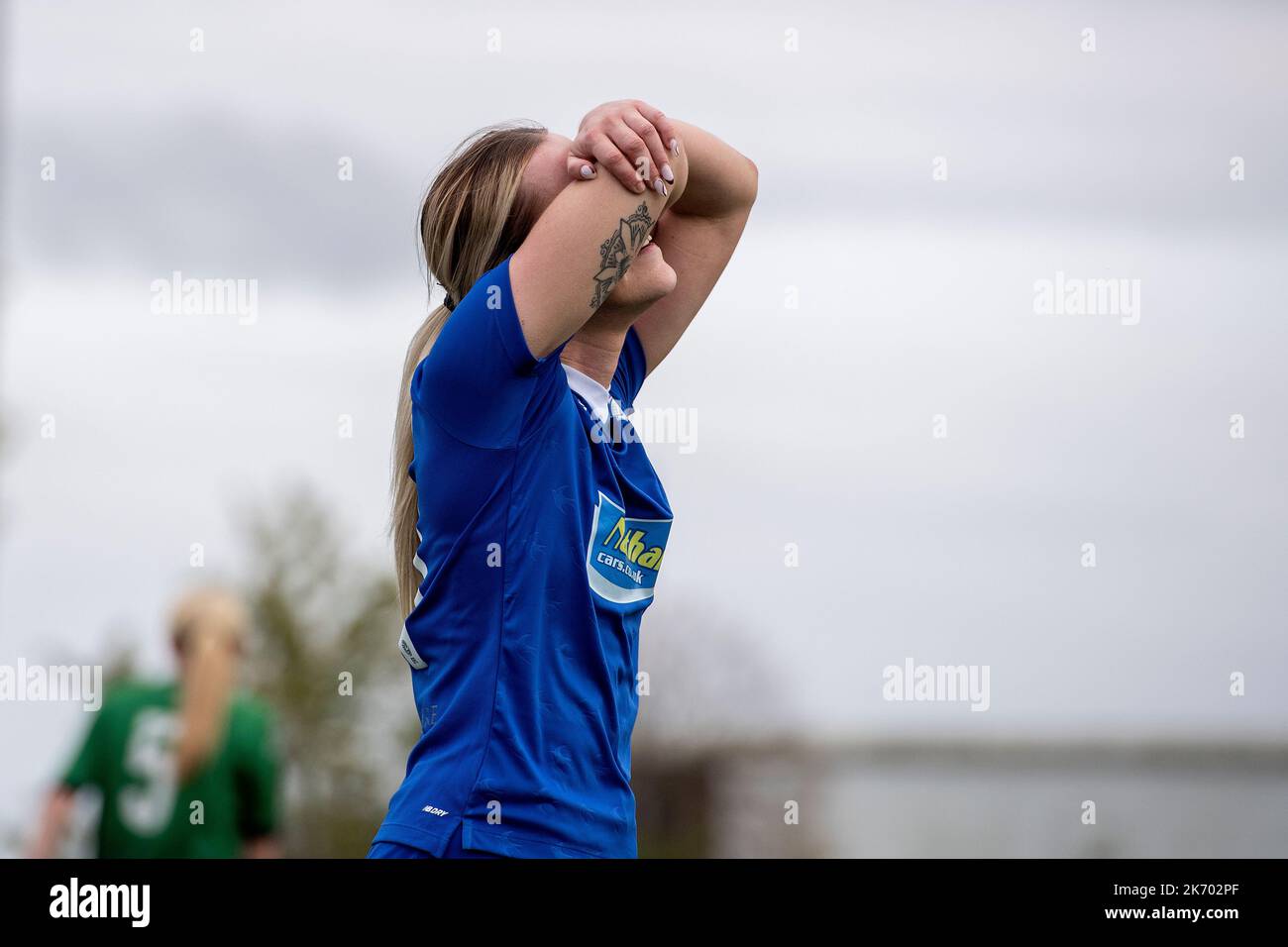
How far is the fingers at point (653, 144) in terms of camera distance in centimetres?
275

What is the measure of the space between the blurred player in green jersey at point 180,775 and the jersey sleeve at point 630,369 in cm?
330

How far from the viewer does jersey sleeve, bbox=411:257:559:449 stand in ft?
8.52

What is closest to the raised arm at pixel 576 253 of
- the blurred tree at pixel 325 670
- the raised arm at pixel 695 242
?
the raised arm at pixel 695 242

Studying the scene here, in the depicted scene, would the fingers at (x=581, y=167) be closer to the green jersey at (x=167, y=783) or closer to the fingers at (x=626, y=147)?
the fingers at (x=626, y=147)

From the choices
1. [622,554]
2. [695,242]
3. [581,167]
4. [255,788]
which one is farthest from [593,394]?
[255,788]

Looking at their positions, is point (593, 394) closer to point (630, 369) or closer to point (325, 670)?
point (630, 369)

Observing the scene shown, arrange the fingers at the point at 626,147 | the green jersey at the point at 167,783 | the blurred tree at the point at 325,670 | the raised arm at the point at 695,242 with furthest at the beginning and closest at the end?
the blurred tree at the point at 325,670 < the green jersey at the point at 167,783 < the raised arm at the point at 695,242 < the fingers at the point at 626,147

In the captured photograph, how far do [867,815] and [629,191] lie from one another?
4799 cm

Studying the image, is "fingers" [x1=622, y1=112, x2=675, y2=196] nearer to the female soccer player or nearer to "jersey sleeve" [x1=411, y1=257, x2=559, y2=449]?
the female soccer player

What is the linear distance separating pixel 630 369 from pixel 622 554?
730 mm

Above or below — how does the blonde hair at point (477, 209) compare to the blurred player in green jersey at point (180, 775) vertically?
above

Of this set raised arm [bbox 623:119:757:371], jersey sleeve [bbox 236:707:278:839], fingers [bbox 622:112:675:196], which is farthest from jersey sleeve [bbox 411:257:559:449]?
jersey sleeve [bbox 236:707:278:839]

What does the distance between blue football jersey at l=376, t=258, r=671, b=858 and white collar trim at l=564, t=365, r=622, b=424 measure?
0.12 meters
